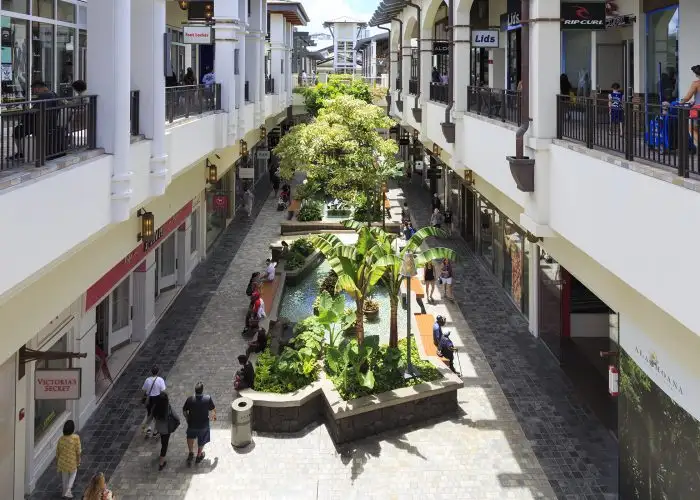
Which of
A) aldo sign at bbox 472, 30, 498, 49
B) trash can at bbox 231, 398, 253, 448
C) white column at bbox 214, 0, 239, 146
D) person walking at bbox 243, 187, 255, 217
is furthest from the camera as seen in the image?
person walking at bbox 243, 187, 255, 217

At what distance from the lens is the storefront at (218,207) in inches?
1069

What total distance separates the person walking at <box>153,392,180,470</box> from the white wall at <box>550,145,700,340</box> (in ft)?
25.3

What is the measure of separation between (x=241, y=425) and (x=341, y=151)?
14895 millimetres

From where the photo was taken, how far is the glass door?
70.4ft

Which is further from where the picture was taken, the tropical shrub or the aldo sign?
the tropical shrub

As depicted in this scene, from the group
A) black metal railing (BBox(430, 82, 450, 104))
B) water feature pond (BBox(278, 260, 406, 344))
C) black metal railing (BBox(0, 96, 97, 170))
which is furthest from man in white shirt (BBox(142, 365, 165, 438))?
black metal railing (BBox(430, 82, 450, 104))

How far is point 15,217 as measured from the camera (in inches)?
266

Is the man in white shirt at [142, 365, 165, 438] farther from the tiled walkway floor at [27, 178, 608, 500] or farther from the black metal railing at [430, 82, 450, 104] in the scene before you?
the black metal railing at [430, 82, 450, 104]

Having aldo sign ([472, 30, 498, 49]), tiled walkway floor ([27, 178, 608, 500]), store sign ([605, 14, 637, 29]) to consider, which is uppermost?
aldo sign ([472, 30, 498, 49])

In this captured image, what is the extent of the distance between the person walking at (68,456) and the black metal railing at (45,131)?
4.61 metres

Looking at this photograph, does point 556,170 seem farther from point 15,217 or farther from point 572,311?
point 15,217

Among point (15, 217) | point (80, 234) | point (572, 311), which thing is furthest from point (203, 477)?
point (572, 311)

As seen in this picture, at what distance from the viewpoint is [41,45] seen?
39.5 feet

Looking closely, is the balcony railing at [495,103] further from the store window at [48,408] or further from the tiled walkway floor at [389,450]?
the store window at [48,408]
